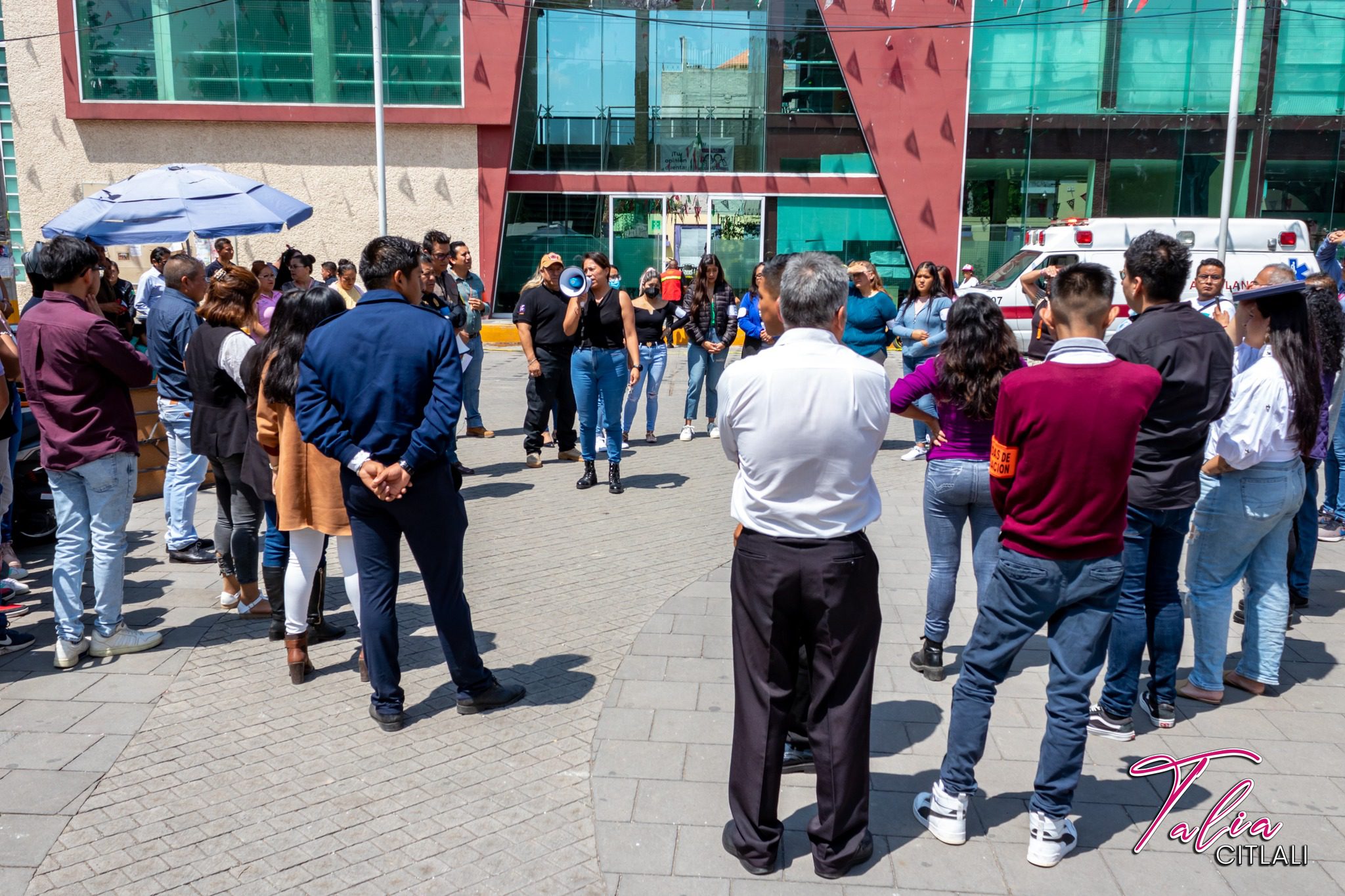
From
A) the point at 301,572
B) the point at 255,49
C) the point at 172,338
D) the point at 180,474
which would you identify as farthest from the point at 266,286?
the point at 255,49

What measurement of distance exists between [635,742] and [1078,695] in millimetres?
1777

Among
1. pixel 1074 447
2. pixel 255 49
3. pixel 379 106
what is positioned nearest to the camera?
pixel 1074 447

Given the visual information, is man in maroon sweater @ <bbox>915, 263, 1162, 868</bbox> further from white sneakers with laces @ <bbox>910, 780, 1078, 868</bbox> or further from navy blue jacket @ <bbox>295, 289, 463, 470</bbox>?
navy blue jacket @ <bbox>295, 289, 463, 470</bbox>

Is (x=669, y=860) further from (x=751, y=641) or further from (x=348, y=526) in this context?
(x=348, y=526)

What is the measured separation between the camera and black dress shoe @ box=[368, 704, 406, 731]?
4.56 meters

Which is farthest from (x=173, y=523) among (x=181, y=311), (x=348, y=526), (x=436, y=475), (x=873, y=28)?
(x=873, y=28)

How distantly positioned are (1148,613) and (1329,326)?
1.93 meters

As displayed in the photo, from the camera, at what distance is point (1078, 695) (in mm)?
3549

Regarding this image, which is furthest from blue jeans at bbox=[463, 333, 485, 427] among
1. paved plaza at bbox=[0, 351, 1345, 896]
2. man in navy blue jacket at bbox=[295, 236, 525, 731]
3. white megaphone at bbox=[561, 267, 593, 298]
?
man in navy blue jacket at bbox=[295, 236, 525, 731]

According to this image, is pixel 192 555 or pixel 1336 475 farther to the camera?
pixel 1336 475

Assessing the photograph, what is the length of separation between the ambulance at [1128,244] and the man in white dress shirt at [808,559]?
14547mm

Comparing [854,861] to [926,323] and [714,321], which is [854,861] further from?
[714,321]

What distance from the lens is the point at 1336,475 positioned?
773 cm

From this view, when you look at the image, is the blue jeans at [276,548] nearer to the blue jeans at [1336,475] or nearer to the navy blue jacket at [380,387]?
the navy blue jacket at [380,387]
